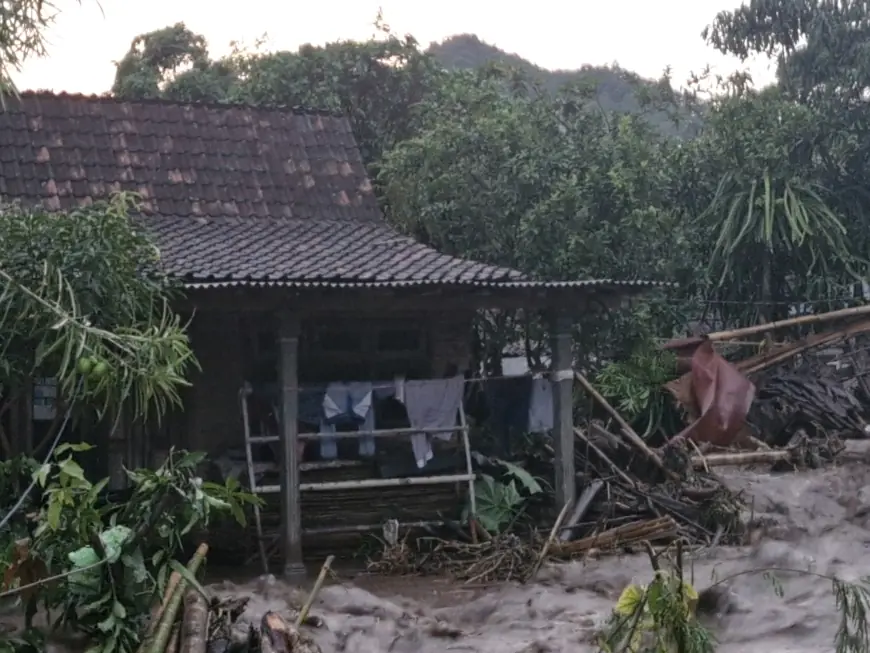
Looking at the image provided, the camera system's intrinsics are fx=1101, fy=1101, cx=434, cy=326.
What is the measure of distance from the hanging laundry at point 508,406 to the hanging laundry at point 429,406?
69 cm

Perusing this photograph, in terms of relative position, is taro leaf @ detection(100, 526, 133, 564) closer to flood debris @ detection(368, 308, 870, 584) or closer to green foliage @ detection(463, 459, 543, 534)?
flood debris @ detection(368, 308, 870, 584)

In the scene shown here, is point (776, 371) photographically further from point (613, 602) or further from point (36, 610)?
point (36, 610)

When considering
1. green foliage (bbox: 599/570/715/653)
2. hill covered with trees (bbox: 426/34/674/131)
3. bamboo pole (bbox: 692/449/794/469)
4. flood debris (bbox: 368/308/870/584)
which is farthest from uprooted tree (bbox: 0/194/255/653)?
hill covered with trees (bbox: 426/34/674/131)

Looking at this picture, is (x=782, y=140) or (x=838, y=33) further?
(x=838, y=33)

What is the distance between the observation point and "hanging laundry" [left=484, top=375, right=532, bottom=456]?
39.4 feet

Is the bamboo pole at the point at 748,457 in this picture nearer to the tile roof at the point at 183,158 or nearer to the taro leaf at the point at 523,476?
the taro leaf at the point at 523,476

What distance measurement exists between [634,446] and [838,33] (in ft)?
39.6

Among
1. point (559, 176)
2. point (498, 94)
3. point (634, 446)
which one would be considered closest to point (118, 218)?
point (634, 446)

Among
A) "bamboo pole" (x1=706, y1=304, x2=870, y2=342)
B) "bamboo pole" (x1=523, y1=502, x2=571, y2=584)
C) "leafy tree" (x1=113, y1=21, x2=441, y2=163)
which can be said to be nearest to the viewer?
"bamboo pole" (x1=523, y1=502, x2=571, y2=584)

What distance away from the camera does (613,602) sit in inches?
351

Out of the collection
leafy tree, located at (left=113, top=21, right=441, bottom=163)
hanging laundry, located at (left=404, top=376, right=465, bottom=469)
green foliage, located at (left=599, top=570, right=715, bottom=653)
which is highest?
leafy tree, located at (left=113, top=21, right=441, bottom=163)

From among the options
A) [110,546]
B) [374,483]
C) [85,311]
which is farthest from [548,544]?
[110,546]

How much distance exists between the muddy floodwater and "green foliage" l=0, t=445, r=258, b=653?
133cm

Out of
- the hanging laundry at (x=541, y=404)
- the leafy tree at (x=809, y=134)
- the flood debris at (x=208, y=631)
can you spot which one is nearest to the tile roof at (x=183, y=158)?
the hanging laundry at (x=541, y=404)
